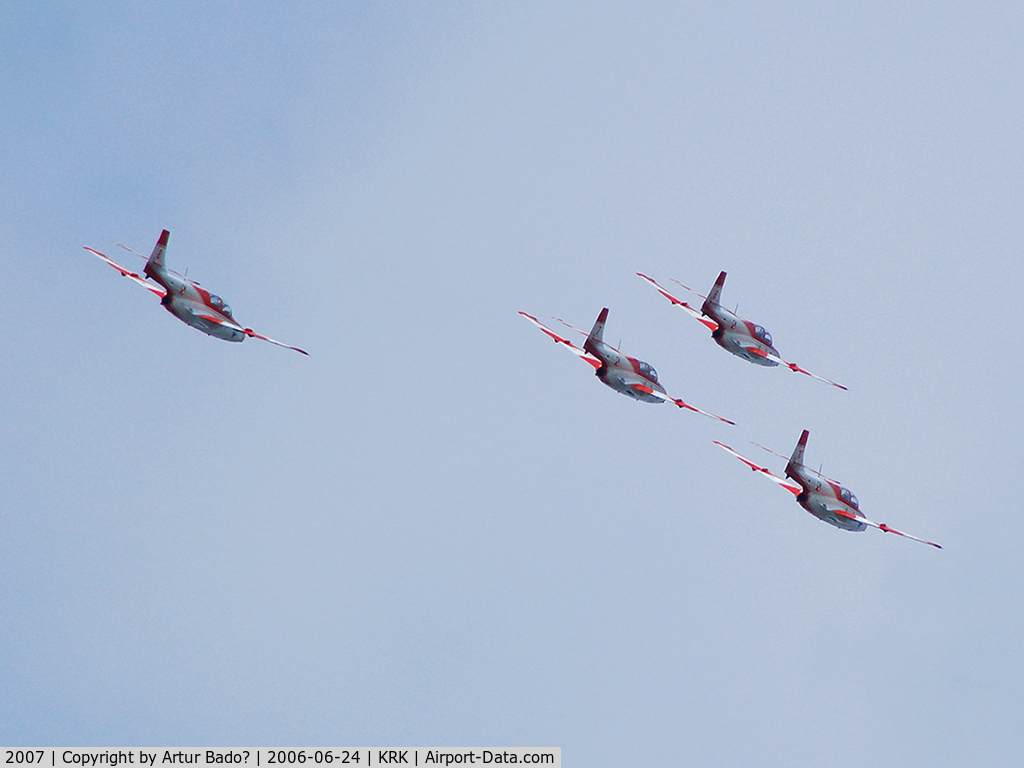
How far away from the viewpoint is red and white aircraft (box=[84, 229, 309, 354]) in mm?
185500

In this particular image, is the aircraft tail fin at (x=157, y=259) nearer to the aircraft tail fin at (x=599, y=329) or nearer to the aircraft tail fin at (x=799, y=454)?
the aircraft tail fin at (x=599, y=329)

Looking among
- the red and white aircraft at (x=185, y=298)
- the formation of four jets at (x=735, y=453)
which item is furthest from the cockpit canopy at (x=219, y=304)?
the formation of four jets at (x=735, y=453)

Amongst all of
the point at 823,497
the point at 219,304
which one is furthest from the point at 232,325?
the point at 823,497

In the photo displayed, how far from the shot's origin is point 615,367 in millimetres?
192125

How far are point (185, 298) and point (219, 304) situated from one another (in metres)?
3.93

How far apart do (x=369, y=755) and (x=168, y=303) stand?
1943 inches

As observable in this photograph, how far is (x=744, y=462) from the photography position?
18138 centimetres

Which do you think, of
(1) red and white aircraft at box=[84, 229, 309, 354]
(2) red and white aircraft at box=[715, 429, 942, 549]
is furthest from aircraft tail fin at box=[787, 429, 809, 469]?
(1) red and white aircraft at box=[84, 229, 309, 354]

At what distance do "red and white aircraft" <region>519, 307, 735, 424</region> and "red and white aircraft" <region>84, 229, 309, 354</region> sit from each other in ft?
97.0

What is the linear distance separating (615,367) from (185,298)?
42.9m

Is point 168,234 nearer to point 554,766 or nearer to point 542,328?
point 542,328

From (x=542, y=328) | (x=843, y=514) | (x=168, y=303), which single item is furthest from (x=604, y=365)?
(x=168, y=303)

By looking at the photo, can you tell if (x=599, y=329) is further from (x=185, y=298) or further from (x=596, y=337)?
(x=185, y=298)

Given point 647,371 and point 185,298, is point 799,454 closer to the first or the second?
point 647,371
